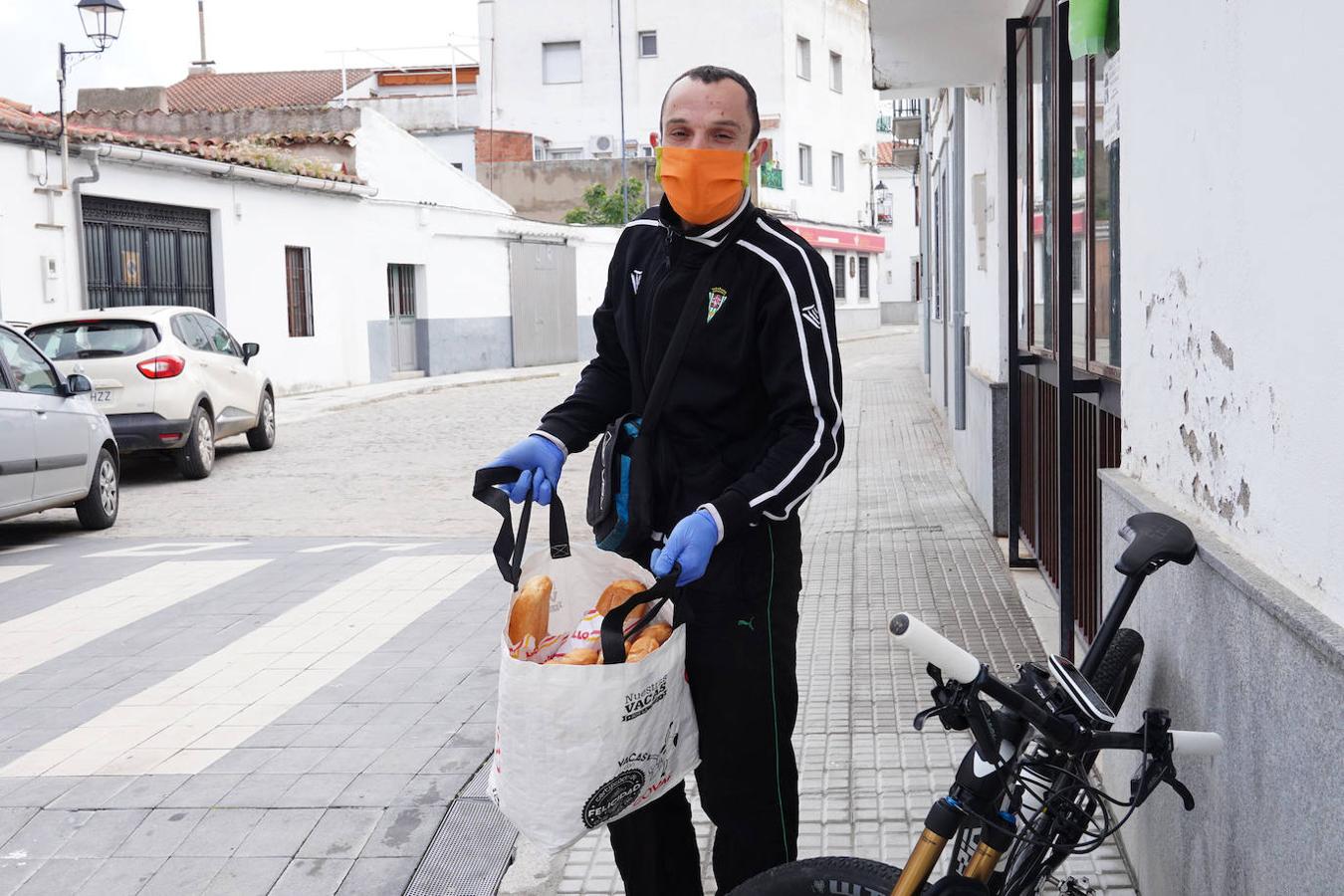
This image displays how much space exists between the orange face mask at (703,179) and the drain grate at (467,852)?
78.3 inches

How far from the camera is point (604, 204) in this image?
133ft

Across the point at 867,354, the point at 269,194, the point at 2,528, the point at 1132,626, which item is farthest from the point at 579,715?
the point at 867,354

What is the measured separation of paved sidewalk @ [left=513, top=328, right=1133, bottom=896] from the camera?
4078 millimetres

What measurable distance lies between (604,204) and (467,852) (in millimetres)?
37131

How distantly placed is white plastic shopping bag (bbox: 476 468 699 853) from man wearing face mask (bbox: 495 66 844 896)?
0.12 meters

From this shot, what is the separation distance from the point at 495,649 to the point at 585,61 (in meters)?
40.3

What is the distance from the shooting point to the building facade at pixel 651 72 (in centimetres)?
4325

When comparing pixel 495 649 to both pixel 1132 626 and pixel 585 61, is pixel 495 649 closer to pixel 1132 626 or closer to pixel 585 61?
pixel 1132 626

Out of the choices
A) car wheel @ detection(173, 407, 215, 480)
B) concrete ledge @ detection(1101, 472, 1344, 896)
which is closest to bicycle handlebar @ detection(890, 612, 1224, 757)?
concrete ledge @ detection(1101, 472, 1344, 896)

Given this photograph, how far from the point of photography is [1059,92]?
17.7 ft

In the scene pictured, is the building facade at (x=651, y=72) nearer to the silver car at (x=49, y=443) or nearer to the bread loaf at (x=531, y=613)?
the silver car at (x=49, y=443)

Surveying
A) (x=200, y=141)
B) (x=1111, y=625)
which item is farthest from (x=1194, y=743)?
(x=200, y=141)

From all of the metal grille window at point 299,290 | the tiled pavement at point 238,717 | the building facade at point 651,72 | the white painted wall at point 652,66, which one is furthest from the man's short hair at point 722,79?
the white painted wall at point 652,66

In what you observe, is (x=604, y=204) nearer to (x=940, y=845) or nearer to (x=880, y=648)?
(x=880, y=648)
